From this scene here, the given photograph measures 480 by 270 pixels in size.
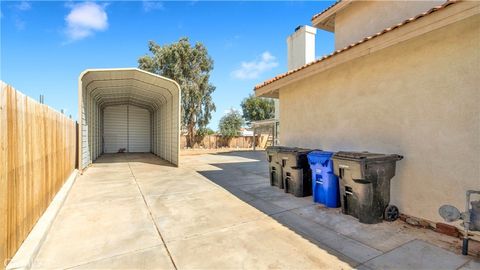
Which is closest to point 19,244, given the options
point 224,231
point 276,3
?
point 224,231

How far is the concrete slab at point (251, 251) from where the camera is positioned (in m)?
2.58

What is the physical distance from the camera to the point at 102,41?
11.5 metres

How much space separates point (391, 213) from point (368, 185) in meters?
0.75

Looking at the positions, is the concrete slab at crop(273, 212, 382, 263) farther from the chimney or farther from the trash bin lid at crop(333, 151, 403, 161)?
the chimney

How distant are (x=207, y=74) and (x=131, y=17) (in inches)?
512

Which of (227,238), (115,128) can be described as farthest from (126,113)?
(227,238)

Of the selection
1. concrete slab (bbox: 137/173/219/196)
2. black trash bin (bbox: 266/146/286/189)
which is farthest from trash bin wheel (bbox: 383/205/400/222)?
concrete slab (bbox: 137/173/219/196)

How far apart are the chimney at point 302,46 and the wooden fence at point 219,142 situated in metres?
12.5

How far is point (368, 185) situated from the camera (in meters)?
3.73

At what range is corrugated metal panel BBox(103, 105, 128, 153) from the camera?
56.0ft

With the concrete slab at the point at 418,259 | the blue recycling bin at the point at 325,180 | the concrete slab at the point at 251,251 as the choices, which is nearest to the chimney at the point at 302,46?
the blue recycling bin at the point at 325,180

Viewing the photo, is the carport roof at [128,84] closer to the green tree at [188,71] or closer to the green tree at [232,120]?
the green tree at [188,71]

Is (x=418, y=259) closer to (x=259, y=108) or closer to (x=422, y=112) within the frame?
(x=422, y=112)

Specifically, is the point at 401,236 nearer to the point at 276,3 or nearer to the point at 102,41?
the point at 276,3
